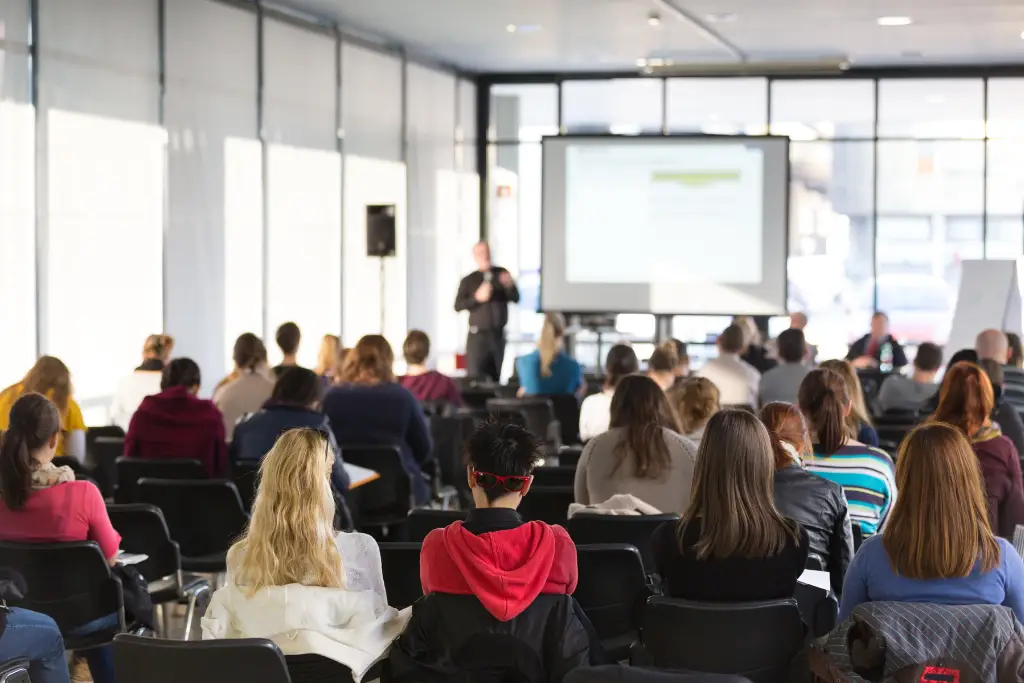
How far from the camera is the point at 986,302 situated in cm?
1298

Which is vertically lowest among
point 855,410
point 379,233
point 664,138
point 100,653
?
point 100,653

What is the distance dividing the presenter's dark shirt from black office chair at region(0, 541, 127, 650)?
8621mm

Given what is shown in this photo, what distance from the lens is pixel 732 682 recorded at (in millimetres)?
2227

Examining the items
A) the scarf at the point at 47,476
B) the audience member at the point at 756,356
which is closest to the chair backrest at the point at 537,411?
the audience member at the point at 756,356

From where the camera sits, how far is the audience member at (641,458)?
15.7 feet

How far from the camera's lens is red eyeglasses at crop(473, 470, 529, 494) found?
301 cm

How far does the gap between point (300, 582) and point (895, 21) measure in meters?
10.7

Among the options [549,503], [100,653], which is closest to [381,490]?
[549,503]

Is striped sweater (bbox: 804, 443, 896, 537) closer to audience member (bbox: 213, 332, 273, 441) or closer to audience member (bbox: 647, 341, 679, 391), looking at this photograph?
audience member (bbox: 647, 341, 679, 391)

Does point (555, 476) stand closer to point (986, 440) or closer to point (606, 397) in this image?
point (606, 397)

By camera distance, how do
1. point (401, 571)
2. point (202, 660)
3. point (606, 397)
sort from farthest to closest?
point (606, 397) → point (401, 571) → point (202, 660)

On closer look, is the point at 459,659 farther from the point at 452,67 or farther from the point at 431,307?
the point at 452,67

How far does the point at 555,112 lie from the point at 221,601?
1394cm

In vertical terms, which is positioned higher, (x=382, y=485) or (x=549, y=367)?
(x=549, y=367)
